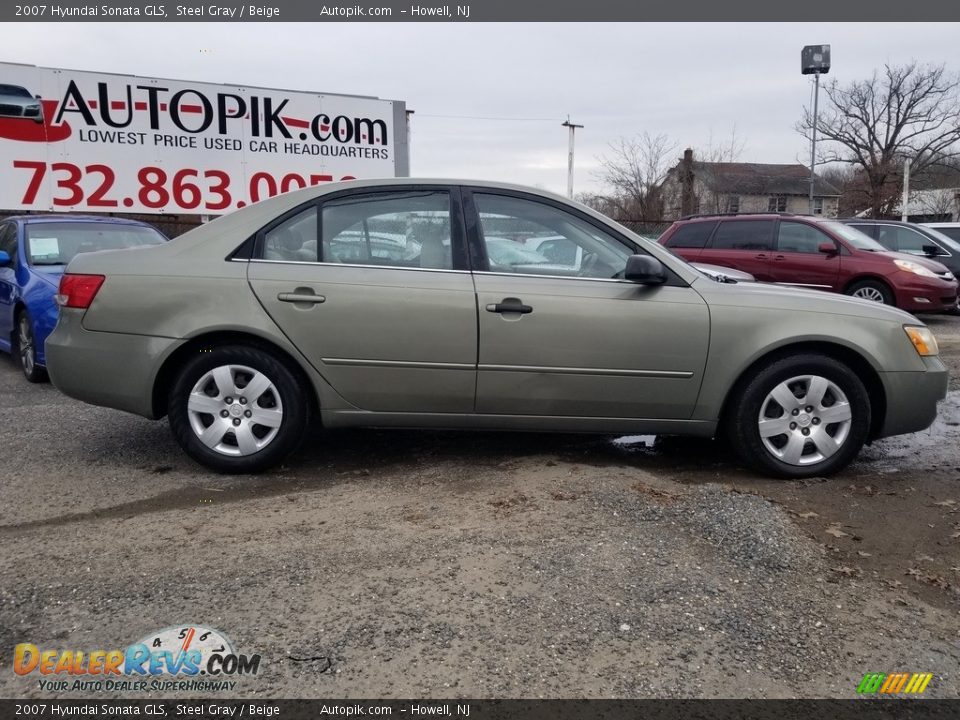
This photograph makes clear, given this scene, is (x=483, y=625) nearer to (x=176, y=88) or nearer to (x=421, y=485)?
(x=421, y=485)

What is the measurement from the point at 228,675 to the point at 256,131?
11638mm

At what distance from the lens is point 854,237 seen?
36.1 ft

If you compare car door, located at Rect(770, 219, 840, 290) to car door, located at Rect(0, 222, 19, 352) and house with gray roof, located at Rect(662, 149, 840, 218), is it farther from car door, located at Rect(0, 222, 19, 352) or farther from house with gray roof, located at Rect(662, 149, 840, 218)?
house with gray roof, located at Rect(662, 149, 840, 218)

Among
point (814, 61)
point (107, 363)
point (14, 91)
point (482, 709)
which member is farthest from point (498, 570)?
point (814, 61)

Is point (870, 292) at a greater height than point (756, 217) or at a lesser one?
lesser

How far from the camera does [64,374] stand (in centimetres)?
406

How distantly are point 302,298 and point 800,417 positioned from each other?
9.12ft

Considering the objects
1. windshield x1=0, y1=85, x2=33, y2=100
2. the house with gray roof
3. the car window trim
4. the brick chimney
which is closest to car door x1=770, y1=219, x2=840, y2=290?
the car window trim

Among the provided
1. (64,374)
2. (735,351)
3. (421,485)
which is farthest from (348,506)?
(735,351)

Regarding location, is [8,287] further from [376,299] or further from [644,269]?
[644,269]

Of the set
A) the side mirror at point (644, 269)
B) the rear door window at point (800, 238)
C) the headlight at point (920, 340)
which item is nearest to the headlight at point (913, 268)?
the rear door window at point (800, 238)

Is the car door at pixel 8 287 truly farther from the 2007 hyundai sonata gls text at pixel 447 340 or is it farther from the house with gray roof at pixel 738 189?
the house with gray roof at pixel 738 189

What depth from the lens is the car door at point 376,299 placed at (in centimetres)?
393

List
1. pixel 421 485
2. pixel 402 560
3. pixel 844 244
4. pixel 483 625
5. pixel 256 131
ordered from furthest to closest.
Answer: pixel 256 131
pixel 844 244
pixel 421 485
pixel 402 560
pixel 483 625
